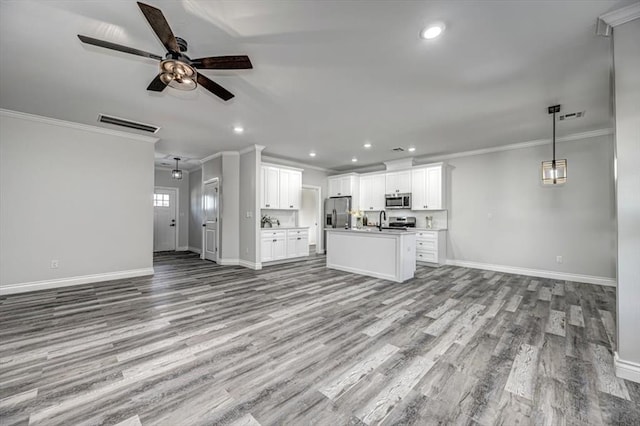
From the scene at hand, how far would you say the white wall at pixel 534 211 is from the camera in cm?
466

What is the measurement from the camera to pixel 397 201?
691cm

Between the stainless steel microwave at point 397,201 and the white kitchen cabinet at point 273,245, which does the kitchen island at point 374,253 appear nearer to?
the white kitchen cabinet at point 273,245

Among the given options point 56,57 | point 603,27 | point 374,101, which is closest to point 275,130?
point 374,101

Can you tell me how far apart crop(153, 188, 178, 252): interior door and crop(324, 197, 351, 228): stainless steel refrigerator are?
17.0 ft

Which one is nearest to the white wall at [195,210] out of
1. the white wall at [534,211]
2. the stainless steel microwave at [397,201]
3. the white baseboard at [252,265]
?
the white baseboard at [252,265]

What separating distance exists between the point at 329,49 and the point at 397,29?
24.3 inches

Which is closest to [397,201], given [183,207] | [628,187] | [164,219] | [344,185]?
[344,185]

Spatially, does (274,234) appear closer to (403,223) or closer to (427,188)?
(403,223)

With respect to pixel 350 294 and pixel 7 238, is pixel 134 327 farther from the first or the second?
pixel 7 238

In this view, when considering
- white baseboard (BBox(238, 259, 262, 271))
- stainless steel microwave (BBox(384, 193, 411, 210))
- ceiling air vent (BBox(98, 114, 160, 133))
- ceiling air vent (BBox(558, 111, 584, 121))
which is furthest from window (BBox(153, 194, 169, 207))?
ceiling air vent (BBox(558, 111, 584, 121))

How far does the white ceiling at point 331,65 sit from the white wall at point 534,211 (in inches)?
31.2

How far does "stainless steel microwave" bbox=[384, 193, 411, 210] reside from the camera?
672cm

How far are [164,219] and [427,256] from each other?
8.19 m

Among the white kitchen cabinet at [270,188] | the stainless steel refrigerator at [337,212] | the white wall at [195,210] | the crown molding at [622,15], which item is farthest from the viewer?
the white wall at [195,210]
